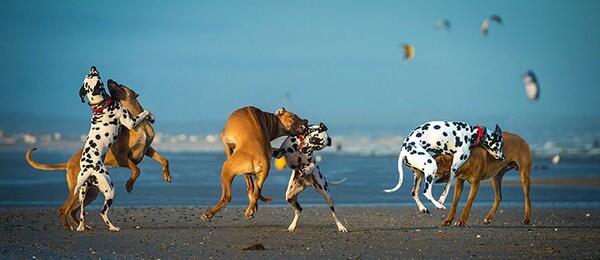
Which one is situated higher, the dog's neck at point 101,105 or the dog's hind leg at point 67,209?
the dog's neck at point 101,105

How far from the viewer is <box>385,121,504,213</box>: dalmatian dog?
1579 cm

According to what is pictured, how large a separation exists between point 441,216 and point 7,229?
6.88 m

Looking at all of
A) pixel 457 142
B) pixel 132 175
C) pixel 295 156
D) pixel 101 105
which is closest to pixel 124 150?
pixel 132 175

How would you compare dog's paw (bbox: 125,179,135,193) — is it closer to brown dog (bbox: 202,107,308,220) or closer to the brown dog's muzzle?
brown dog (bbox: 202,107,308,220)

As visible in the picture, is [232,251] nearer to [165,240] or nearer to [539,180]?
[165,240]

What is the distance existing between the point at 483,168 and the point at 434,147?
1028 millimetres

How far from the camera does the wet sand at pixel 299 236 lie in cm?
1302

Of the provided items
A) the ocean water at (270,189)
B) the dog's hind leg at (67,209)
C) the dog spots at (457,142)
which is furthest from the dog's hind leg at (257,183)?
the ocean water at (270,189)

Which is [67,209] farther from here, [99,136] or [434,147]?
[434,147]

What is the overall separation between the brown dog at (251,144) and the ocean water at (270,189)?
19.3ft

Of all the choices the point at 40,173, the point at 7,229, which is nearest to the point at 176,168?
the point at 40,173

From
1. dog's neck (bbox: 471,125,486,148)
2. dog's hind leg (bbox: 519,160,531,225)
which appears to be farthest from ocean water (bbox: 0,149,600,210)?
dog's neck (bbox: 471,125,486,148)

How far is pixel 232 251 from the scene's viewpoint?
13.2m

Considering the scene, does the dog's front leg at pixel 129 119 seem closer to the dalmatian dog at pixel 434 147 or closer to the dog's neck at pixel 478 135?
the dalmatian dog at pixel 434 147
